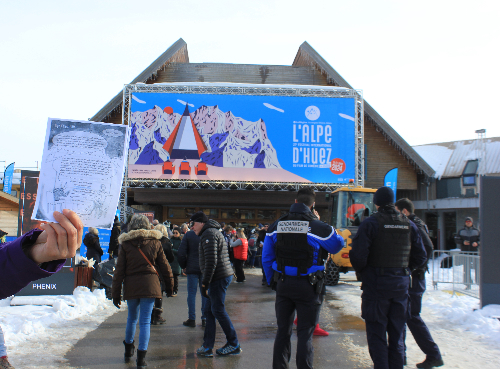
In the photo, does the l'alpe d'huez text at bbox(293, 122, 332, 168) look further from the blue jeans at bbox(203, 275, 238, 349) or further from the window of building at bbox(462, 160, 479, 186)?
the blue jeans at bbox(203, 275, 238, 349)

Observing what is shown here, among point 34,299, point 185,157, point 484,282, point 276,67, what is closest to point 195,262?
point 34,299

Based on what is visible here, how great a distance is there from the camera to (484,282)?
6887mm

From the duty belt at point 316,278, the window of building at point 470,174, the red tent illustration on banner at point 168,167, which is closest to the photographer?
the duty belt at point 316,278

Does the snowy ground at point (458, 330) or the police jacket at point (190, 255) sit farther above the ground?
the police jacket at point (190, 255)

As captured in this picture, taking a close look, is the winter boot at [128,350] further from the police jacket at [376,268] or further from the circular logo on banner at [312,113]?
the circular logo on banner at [312,113]

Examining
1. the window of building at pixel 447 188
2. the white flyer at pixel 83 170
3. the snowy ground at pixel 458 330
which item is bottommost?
the snowy ground at pixel 458 330

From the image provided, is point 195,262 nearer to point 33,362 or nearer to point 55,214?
point 33,362

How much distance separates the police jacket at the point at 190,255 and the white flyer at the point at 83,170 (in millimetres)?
4645

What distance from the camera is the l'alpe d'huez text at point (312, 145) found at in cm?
1972

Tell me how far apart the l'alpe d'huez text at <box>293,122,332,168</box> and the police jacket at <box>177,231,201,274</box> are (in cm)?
1340

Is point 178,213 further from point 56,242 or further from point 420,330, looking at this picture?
point 56,242

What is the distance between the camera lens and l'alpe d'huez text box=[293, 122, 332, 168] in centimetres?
1972

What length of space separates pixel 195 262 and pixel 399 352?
12.0 ft

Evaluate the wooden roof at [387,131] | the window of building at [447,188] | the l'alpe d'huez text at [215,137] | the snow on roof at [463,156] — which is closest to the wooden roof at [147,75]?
the l'alpe d'huez text at [215,137]
